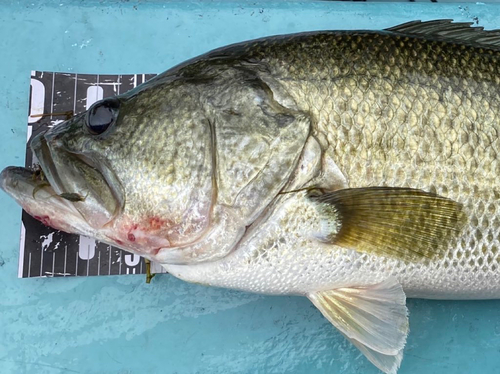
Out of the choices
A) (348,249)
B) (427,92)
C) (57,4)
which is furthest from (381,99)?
(57,4)

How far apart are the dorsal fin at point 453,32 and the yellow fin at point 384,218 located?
1.90ft

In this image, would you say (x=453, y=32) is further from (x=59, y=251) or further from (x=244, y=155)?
(x=59, y=251)

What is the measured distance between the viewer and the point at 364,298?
142 cm

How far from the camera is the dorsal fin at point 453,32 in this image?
59.9 inches

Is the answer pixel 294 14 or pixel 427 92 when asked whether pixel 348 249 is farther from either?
pixel 294 14

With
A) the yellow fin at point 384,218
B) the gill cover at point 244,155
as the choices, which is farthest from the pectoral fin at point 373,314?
the gill cover at point 244,155

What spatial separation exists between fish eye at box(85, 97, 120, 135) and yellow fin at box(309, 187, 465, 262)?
60 cm

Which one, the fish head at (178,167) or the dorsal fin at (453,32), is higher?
the dorsal fin at (453,32)

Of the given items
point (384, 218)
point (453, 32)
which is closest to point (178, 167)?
point (384, 218)

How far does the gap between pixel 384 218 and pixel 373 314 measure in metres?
0.32

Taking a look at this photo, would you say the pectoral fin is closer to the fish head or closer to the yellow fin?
the yellow fin

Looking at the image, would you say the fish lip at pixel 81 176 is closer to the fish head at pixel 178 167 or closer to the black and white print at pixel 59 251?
the fish head at pixel 178 167

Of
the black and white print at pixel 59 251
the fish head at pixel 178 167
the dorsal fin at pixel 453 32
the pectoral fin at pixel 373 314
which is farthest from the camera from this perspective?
the black and white print at pixel 59 251

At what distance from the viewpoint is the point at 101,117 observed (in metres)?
1.32
